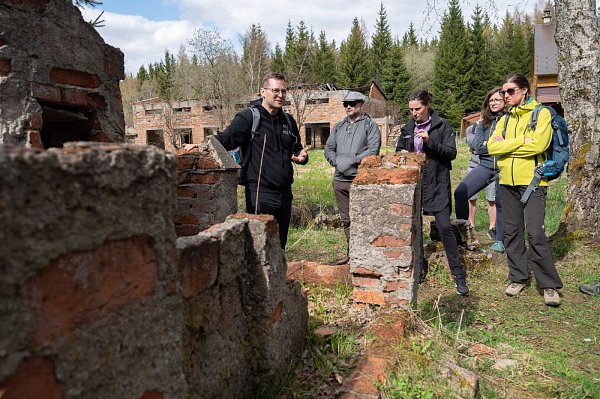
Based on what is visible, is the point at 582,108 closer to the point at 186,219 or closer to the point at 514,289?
the point at 514,289

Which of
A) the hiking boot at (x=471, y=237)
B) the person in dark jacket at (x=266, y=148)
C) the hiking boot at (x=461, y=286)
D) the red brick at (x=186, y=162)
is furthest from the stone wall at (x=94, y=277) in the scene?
the hiking boot at (x=471, y=237)

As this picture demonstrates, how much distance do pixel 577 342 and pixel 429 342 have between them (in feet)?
5.09

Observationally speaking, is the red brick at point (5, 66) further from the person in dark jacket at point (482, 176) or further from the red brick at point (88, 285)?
the person in dark jacket at point (482, 176)

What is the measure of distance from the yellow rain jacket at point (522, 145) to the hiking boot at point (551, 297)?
1017 millimetres

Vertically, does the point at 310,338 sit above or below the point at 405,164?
below

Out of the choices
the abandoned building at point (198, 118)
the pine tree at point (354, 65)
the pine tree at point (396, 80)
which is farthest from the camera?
the pine tree at point (354, 65)

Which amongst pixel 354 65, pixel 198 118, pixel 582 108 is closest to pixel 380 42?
pixel 354 65

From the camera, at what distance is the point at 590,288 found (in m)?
4.36

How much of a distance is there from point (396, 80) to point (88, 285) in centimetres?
4600

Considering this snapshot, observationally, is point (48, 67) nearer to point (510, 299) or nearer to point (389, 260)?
point (389, 260)

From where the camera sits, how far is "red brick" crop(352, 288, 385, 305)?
3.35 meters

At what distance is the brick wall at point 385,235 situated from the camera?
3234 millimetres

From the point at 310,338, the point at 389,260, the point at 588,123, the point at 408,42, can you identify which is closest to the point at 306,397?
the point at 310,338

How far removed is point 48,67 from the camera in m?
2.73
